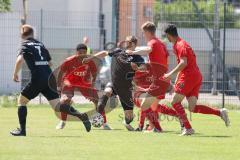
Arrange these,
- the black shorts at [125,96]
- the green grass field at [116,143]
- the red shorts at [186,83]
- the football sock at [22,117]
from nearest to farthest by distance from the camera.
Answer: the green grass field at [116,143], the football sock at [22,117], the red shorts at [186,83], the black shorts at [125,96]

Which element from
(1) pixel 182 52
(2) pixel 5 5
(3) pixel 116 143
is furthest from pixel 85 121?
(2) pixel 5 5

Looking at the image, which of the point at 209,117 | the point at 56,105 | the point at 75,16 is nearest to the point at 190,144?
the point at 56,105

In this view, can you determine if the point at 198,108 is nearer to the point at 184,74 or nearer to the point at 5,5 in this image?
the point at 184,74

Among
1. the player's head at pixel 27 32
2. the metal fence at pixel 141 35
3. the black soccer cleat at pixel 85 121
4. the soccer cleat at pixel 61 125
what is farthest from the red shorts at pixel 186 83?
the metal fence at pixel 141 35

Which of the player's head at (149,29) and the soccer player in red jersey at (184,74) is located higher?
the player's head at (149,29)

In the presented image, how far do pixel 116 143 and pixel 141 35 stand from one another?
13005mm

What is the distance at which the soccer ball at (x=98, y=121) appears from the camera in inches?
683

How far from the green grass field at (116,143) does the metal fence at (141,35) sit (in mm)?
7001

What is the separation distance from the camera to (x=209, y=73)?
26359 mm

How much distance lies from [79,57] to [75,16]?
Answer: 11136mm

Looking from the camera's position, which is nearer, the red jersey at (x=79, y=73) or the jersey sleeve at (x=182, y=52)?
the jersey sleeve at (x=182, y=52)

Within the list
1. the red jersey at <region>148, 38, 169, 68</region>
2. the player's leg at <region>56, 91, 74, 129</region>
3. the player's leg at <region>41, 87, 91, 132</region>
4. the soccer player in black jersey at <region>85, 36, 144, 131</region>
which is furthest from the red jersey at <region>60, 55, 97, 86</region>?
the red jersey at <region>148, 38, 169, 68</region>

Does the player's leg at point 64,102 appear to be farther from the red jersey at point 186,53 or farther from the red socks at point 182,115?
the red jersey at point 186,53

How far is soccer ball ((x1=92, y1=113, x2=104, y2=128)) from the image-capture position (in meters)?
17.4
